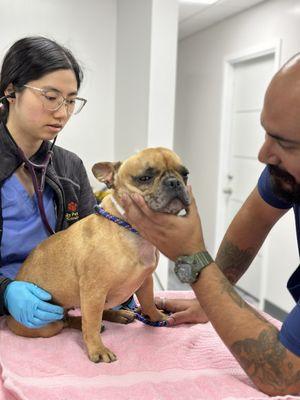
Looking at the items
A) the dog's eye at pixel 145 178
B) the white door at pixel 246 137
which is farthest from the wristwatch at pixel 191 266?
the white door at pixel 246 137

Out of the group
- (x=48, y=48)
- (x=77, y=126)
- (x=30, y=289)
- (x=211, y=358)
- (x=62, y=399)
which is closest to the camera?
(x=62, y=399)

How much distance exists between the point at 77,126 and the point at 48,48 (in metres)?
2.01

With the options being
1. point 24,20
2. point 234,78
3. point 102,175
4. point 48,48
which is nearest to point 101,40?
point 24,20

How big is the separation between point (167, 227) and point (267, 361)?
1.21ft

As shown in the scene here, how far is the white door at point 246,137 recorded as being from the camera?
3934mm

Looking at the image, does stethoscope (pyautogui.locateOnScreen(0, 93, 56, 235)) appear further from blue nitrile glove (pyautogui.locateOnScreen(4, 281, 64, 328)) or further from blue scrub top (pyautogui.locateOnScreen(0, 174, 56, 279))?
blue nitrile glove (pyautogui.locateOnScreen(4, 281, 64, 328))

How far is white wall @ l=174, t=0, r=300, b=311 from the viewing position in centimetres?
342

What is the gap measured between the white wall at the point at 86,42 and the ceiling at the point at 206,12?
0.96m

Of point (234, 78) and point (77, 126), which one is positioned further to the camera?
point (234, 78)

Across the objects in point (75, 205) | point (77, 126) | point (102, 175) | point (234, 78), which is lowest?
point (75, 205)

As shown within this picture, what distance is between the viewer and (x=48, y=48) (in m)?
1.32

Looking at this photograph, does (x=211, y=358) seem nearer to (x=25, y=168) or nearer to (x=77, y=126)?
(x=25, y=168)

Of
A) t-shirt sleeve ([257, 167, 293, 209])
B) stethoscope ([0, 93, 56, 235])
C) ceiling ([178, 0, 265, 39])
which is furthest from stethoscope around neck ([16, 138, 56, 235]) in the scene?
ceiling ([178, 0, 265, 39])

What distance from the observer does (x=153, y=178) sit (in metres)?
1.09
